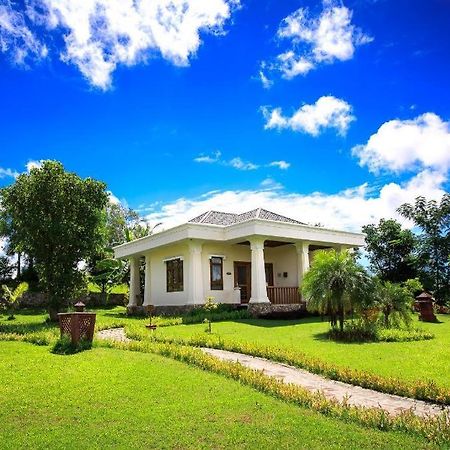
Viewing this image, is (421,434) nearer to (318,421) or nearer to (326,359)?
(318,421)

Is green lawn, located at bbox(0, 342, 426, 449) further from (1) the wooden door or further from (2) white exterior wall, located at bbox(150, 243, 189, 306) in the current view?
(1) the wooden door

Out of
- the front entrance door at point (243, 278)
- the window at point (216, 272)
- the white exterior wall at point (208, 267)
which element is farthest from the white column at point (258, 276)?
the front entrance door at point (243, 278)

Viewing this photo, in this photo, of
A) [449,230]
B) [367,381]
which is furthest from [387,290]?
[449,230]

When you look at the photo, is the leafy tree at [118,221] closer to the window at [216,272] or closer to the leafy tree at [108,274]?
the leafy tree at [108,274]

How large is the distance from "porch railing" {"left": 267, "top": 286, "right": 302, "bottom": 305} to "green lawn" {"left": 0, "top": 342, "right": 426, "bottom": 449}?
42.4ft

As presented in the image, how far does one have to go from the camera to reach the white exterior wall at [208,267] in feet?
72.0

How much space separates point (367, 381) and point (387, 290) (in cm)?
743

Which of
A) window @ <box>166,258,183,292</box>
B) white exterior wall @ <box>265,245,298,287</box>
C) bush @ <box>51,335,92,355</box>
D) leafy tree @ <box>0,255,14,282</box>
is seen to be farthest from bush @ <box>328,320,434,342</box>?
leafy tree @ <box>0,255,14,282</box>

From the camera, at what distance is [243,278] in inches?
927

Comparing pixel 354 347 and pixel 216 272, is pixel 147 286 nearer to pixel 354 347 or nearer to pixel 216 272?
pixel 216 272

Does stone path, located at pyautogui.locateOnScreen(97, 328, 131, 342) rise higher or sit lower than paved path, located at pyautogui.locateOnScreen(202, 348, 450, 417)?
higher

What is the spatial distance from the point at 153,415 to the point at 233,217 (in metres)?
19.1

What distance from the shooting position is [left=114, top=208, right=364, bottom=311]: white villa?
20219mm

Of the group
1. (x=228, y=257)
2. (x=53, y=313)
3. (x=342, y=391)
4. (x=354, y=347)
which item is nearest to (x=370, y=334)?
(x=354, y=347)
